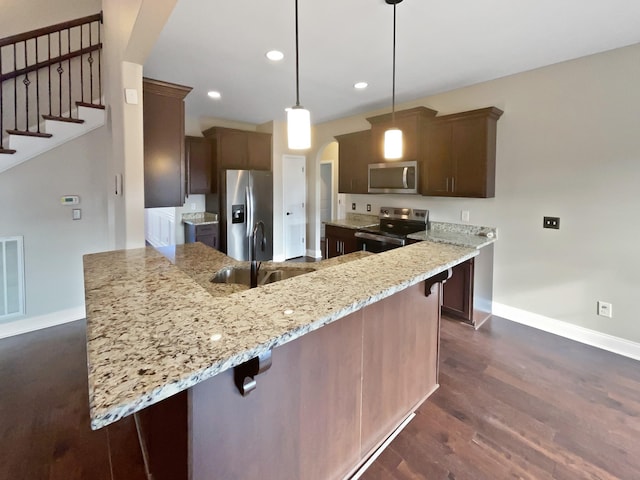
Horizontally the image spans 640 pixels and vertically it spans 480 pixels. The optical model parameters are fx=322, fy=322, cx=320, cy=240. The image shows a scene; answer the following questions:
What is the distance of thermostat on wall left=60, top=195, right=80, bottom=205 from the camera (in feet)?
11.3

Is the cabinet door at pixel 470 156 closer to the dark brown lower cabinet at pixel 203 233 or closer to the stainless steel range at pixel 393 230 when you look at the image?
the stainless steel range at pixel 393 230

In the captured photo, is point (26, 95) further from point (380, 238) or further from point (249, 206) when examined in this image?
point (380, 238)

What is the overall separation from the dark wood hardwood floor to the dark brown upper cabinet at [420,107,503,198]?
1.69 metres

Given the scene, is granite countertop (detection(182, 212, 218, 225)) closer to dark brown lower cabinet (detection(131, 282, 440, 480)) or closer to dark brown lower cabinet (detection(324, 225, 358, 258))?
dark brown lower cabinet (detection(324, 225, 358, 258))

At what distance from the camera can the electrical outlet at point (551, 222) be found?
3111 mm

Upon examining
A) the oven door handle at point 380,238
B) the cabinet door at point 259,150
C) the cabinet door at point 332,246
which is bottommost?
the cabinet door at point 332,246

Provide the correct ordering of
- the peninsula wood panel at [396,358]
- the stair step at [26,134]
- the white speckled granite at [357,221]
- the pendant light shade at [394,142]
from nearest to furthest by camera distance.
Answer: the peninsula wood panel at [396,358] → the pendant light shade at [394,142] → the stair step at [26,134] → the white speckled granite at [357,221]

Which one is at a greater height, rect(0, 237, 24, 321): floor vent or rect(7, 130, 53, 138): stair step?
rect(7, 130, 53, 138): stair step

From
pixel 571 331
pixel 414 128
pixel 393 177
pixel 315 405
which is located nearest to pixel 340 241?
pixel 393 177

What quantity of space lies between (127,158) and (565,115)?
149 inches

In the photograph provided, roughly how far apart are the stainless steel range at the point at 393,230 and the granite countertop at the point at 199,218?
2.41m

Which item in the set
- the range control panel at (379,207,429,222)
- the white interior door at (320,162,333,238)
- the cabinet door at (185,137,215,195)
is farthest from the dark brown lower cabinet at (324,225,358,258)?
the white interior door at (320,162,333,238)

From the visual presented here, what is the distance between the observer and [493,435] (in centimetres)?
187

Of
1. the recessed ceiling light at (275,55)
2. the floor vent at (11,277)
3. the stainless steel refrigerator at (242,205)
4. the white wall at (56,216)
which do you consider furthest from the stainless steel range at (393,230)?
the floor vent at (11,277)
